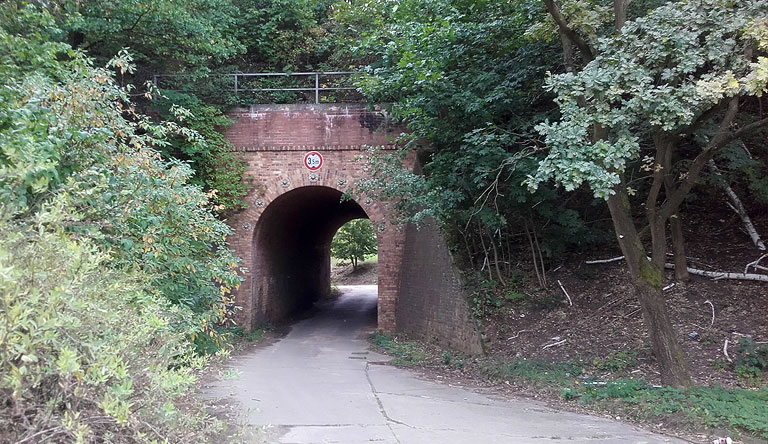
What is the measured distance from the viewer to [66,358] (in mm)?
2334

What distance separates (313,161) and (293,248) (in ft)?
19.3

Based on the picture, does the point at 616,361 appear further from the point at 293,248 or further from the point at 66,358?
the point at 293,248

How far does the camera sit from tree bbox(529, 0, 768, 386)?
20.1ft

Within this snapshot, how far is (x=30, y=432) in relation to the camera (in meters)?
2.54

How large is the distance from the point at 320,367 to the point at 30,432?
8.28 metres

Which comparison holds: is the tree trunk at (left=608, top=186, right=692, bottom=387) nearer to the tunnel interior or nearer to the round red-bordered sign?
the round red-bordered sign

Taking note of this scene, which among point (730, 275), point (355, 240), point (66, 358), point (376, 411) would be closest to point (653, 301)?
point (730, 275)

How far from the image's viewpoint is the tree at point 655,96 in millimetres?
6121

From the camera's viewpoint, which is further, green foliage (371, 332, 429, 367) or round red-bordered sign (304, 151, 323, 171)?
round red-bordered sign (304, 151, 323, 171)

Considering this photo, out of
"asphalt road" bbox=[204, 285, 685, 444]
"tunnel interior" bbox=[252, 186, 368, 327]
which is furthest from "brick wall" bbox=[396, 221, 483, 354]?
"tunnel interior" bbox=[252, 186, 368, 327]

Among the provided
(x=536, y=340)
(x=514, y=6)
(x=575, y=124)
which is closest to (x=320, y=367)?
(x=536, y=340)

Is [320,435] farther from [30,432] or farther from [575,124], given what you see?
[575,124]

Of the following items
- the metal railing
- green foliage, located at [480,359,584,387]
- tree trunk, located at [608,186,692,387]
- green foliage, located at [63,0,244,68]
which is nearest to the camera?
tree trunk, located at [608,186,692,387]

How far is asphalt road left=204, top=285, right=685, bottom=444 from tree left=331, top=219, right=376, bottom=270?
28.0 metres
